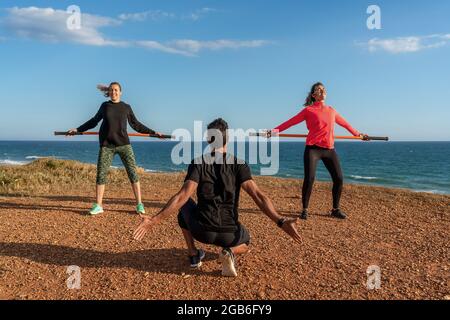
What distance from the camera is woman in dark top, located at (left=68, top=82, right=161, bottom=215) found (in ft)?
25.0

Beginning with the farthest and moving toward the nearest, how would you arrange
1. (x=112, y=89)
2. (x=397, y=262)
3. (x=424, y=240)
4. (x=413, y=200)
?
1. (x=413, y=200)
2. (x=112, y=89)
3. (x=424, y=240)
4. (x=397, y=262)

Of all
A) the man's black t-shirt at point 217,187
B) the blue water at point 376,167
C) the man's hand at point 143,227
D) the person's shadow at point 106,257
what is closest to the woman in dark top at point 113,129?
the person's shadow at point 106,257

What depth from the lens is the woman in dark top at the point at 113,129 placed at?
763 cm

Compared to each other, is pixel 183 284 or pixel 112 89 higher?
pixel 112 89

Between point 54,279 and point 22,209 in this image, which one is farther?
point 22,209

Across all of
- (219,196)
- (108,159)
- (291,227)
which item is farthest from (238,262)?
(108,159)

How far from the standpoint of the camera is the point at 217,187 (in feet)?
14.3

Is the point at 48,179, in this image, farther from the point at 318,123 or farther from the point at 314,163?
the point at 318,123

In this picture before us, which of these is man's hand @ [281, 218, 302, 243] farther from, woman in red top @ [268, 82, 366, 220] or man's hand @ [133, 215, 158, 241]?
woman in red top @ [268, 82, 366, 220]

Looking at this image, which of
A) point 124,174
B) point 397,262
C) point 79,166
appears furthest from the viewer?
point 79,166
